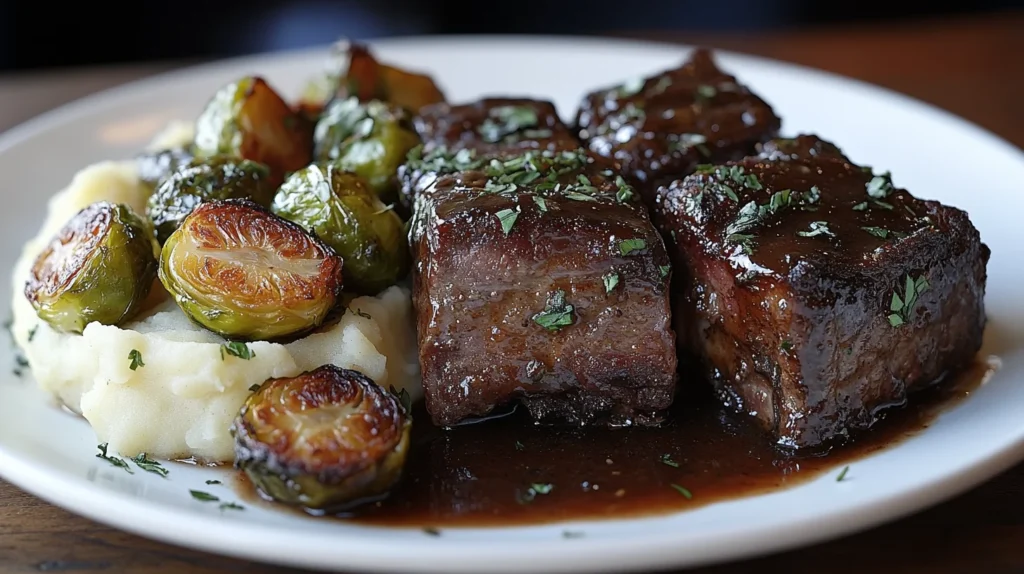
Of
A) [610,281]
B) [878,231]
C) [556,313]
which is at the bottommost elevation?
[556,313]

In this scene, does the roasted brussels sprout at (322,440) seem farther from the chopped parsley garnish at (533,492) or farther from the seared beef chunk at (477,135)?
the seared beef chunk at (477,135)

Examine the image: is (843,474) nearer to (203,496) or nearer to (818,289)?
(818,289)

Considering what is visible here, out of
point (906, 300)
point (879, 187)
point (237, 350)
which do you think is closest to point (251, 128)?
point (237, 350)

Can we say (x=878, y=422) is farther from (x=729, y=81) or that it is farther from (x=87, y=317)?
(x=87, y=317)

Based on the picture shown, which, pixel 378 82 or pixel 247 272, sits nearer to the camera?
pixel 247 272

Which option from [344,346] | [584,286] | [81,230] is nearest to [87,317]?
[81,230]

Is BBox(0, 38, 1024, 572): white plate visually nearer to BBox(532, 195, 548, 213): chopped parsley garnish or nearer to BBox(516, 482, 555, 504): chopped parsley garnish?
BBox(516, 482, 555, 504): chopped parsley garnish

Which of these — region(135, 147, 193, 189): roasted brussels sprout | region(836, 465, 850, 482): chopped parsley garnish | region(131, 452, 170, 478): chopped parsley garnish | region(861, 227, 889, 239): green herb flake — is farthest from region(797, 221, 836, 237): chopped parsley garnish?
region(135, 147, 193, 189): roasted brussels sprout
